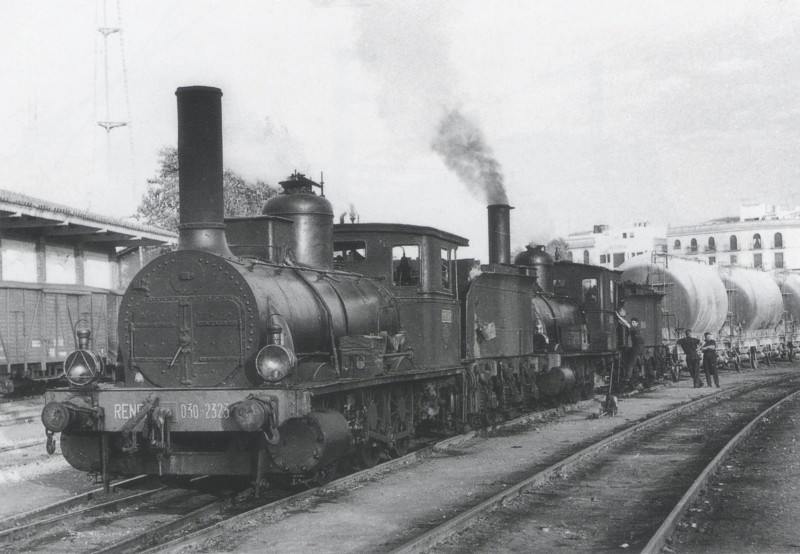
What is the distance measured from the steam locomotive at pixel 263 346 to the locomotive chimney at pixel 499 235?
5110mm

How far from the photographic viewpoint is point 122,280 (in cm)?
2717

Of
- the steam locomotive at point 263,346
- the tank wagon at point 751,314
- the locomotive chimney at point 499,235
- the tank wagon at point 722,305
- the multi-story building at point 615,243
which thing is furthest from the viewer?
the multi-story building at point 615,243

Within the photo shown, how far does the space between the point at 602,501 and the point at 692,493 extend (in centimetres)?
86

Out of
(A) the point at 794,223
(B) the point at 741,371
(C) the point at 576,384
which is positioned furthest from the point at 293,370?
(A) the point at 794,223

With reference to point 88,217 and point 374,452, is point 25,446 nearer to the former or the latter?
point 374,452

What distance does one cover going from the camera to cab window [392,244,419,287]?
41.2 ft

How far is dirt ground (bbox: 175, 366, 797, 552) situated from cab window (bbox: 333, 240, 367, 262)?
2.84 meters

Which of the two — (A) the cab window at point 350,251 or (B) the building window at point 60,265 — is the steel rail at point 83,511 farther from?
(B) the building window at point 60,265

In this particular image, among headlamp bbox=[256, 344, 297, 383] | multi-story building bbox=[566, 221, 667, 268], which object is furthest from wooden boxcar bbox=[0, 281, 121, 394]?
multi-story building bbox=[566, 221, 667, 268]

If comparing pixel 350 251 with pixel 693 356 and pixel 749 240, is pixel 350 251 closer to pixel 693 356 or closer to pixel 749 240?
pixel 693 356

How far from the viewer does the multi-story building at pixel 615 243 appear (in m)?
82.8

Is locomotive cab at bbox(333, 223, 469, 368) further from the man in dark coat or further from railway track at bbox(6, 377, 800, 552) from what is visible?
the man in dark coat

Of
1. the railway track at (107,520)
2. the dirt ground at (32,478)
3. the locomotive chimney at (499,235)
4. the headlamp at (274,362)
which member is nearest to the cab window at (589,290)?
the locomotive chimney at (499,235)

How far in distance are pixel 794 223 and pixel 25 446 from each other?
265 ft
